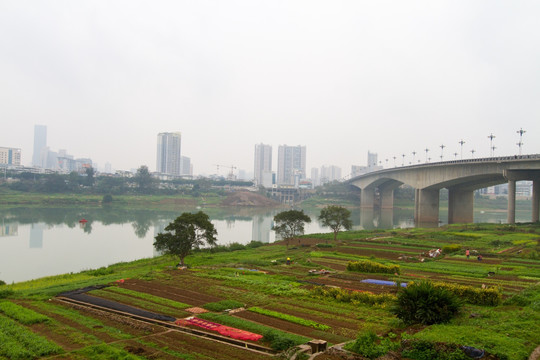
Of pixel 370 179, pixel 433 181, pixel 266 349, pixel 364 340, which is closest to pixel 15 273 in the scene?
pixel 266 349

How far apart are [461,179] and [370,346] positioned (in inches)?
1842

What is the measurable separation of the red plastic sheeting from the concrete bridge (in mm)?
37962

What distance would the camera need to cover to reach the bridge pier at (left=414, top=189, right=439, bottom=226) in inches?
2290

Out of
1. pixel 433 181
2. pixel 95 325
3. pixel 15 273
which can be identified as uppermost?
pixel 433 181

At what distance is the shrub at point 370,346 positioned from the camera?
8289mm

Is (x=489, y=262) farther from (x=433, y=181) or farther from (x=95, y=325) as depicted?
(x=433, y=181)

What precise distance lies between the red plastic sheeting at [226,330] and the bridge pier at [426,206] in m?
52.2

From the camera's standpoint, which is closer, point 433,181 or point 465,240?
point 465,240

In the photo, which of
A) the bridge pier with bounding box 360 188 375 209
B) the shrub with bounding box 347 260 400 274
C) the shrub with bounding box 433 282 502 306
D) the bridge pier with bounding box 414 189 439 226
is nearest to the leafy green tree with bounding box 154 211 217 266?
the shrub with bounding box 347 260 400 274

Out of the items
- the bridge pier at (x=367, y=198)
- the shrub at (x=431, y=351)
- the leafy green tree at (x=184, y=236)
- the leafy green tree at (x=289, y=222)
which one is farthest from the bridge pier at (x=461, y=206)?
the shrub at (x=431, y=351)

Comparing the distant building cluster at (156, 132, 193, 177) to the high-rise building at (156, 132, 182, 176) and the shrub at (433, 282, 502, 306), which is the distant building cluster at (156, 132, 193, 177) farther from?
the shrub at (433, 282, 502, 306)

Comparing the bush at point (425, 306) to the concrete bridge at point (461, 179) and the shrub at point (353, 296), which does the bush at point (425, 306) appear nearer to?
the shrub at point (353, 296)

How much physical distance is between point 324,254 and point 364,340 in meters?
16.1

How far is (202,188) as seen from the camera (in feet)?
358
